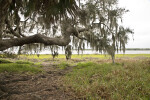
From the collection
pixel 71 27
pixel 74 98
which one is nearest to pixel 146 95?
pixel 74 98

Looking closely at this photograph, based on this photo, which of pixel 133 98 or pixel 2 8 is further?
pixel 2 8

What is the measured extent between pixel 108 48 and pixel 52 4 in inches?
375

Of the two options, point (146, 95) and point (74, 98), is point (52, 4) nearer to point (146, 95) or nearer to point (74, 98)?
point (74, 98)

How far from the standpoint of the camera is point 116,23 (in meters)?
10.5

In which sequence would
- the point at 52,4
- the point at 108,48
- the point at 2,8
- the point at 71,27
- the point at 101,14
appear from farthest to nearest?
1. the point at 108,48
2. the point at 101,14
3. the point at 71,27
4. the point at 52,4
5. the point at 2,8

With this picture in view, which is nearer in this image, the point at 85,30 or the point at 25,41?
the point at 25,41

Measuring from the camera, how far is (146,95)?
117 inches

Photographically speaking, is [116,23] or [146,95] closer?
[146,95]

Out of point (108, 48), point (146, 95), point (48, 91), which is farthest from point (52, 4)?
point (108, 48)

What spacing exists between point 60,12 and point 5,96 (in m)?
2.96

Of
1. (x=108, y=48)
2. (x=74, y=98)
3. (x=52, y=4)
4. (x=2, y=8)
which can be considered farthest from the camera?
→ (x=108, y=48)

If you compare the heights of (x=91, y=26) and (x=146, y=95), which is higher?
(x=91, y=26)

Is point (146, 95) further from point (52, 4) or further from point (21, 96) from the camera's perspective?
point (52, 4)

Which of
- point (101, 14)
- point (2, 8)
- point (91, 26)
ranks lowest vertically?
point (2, 8)
